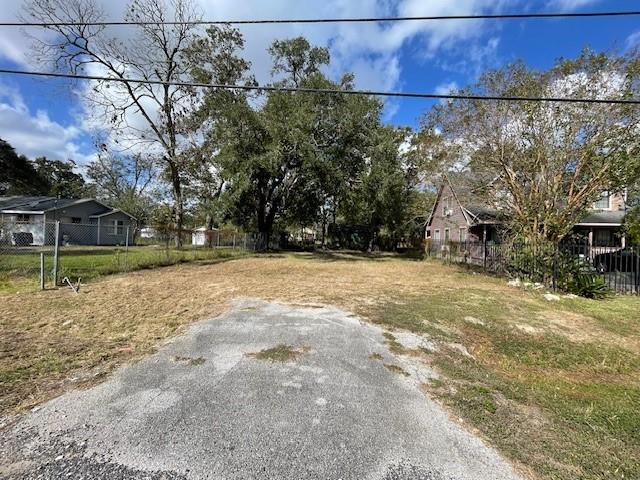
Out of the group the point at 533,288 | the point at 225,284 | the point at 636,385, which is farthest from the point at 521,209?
the point at 225,284

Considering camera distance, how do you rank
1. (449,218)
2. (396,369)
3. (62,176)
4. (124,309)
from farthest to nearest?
(62,176) → (449,218) → (124,309) → (396,369)

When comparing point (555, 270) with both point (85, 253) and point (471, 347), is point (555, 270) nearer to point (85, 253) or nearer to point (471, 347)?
point (471, 347)

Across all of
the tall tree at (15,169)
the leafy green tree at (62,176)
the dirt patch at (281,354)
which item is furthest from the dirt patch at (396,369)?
the leafy green tree at (62,176)

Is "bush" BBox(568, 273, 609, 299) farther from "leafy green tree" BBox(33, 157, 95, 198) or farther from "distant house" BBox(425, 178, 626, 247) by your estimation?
"leafy green tree" BBox(33, 157, 95, 198)

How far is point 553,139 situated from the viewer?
34.9 feet

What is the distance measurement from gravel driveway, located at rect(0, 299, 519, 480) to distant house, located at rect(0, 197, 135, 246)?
21075 millimetres

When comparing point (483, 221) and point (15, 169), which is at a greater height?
point (15, 169)

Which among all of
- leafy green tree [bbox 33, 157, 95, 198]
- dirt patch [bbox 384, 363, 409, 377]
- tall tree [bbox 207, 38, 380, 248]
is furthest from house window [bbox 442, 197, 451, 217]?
leafy green tree [bbox 33, 157, 95, 198]

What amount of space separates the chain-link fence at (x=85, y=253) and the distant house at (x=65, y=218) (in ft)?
0.26

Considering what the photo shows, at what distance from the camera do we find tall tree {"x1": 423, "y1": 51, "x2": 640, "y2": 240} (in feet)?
32.0

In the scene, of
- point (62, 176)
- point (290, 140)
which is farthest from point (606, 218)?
point (62, 176)

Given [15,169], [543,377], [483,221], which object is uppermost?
[15,169]

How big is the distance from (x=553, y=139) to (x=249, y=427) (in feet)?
40.5

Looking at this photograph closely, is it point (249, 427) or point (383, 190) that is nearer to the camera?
point (249, 427)
